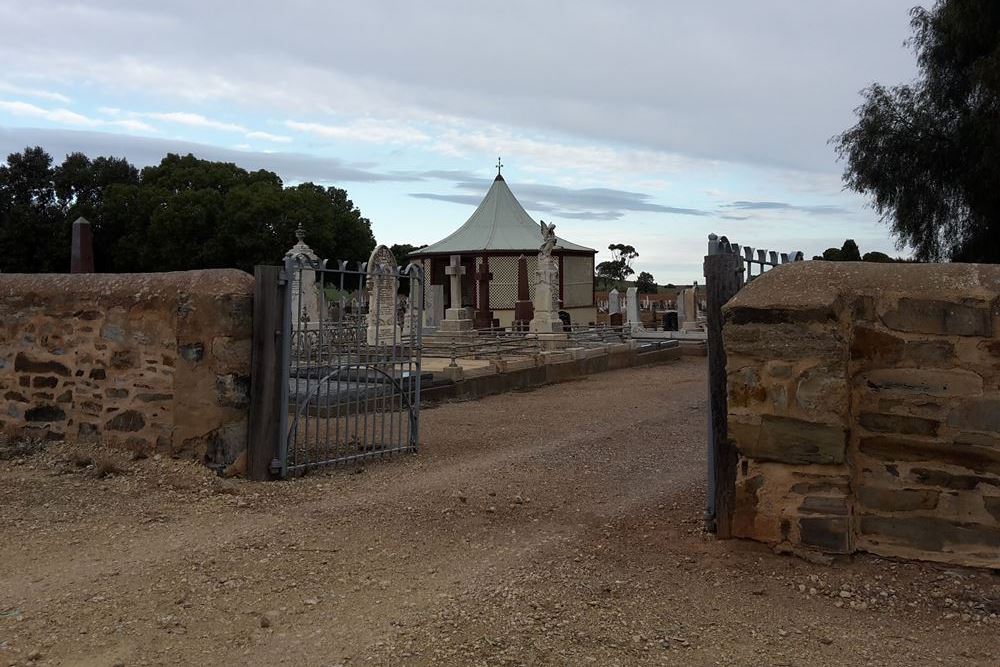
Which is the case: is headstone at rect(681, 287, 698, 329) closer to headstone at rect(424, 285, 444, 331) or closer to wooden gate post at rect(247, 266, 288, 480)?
headstone at rect(424, 285, 444, 331)

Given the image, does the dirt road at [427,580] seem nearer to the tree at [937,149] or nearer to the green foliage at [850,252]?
the tree at [937,149]

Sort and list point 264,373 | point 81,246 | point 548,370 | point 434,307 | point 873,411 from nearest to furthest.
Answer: point 873,411, point 264,373, point 81,246, point 548,370, point 434,307

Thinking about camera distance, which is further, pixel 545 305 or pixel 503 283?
pixel 503 283

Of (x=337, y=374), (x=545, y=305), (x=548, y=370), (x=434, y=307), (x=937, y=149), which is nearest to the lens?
(x=337, y=374)

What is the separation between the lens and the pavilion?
37.2 meters

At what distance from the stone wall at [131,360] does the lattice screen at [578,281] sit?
3264 cm

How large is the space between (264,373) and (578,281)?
34.0m

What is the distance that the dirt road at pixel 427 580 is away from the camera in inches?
139

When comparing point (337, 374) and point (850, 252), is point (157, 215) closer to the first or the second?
point (850, 252)

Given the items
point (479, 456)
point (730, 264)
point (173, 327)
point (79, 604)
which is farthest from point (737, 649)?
A: point (173, 327)

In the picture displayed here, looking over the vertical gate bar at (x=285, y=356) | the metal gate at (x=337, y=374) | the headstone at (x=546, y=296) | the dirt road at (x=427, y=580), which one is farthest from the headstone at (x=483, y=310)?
the dirt road at (x=427, y=580)

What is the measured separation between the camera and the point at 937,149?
18.3 m

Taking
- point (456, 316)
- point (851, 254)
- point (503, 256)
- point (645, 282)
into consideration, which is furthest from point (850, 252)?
point (645, 282)

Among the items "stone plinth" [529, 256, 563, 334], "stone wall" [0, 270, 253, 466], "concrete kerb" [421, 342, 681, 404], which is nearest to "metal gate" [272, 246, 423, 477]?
"stone wall" [0, 270, 253, 466]
